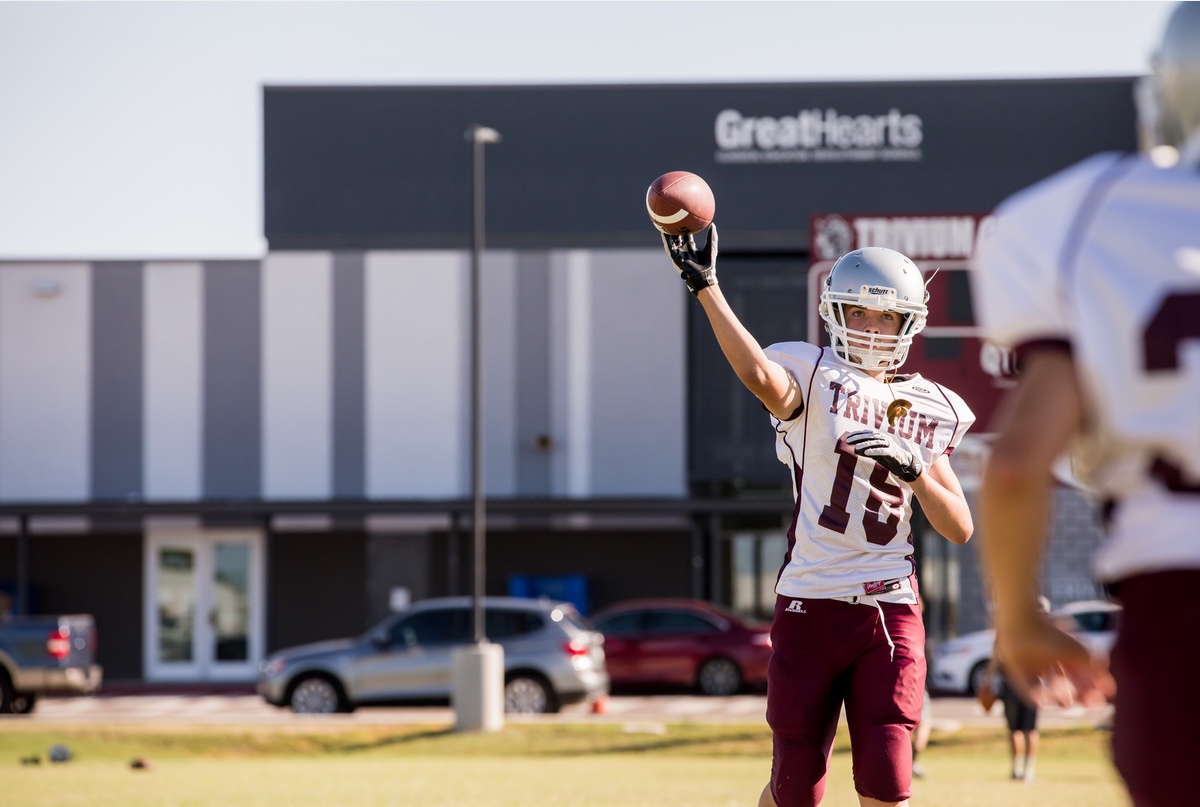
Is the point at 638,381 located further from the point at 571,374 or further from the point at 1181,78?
the point at 1181,78

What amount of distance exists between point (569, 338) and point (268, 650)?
8815mm

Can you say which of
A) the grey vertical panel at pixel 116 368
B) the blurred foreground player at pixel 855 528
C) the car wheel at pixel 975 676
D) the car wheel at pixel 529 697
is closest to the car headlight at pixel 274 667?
the car wheel at pixel 529 697

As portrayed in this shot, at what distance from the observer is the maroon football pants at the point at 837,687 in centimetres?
440

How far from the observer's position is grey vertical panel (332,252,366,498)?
101ft

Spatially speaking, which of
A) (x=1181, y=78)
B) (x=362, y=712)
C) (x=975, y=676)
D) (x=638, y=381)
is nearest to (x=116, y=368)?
(x=638, y=381)

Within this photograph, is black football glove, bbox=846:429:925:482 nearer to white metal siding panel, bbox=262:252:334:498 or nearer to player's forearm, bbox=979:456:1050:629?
player's forearm, bbox=979:456:1050:629

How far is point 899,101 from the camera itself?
32.9 m

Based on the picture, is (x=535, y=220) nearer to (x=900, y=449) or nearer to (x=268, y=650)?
(x=268, y=650)

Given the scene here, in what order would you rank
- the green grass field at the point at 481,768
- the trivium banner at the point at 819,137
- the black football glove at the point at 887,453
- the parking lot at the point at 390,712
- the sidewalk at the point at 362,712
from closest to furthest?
the black football glove at the point at 887,453 → the green grass field at the point at 481,768 → the sidewalk at the point at 362,712 → the parking lot at the point at 390,712 → the trivium banner at the point at 819,137

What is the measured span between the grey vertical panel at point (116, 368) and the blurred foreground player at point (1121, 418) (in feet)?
→ 99.0

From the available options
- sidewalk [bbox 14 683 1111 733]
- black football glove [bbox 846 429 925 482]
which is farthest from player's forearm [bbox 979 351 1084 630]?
sidewalk [bbox 14 683 1111 733]

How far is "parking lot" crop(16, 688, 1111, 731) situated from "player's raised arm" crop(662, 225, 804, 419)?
12.5m

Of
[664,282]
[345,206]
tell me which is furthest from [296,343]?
[664,282]

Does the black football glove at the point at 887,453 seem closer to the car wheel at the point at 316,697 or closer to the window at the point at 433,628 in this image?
the window at the point at 433,628
